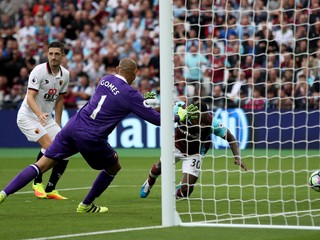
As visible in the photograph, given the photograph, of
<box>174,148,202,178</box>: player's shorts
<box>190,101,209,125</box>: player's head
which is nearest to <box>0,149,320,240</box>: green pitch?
<box>174,148,202,178</box>: player's shorts

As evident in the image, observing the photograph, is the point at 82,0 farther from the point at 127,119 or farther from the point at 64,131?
the point at 64,131

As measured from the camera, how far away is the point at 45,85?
495 inches

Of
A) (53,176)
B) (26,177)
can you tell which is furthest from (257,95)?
(26,177)

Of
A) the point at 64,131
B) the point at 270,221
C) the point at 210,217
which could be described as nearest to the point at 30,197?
the point at 64,131

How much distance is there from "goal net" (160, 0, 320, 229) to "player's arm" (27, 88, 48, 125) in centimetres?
194

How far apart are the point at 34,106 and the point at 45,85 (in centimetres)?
49

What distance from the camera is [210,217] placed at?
397 inches

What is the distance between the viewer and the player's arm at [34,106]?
12.0 metres

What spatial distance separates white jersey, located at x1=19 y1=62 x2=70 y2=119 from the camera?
40.7 ft

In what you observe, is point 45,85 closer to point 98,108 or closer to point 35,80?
point 35,80

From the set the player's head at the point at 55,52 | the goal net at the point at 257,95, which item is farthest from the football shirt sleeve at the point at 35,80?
the goal net at the point at 257,95

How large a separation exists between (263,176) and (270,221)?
632 centimetres

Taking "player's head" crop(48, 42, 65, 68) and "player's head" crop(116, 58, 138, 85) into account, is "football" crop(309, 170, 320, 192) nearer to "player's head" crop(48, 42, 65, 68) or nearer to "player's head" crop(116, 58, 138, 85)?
"player's head" crop(116, 58, 138, 85)

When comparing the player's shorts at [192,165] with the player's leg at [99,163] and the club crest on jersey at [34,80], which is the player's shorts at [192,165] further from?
the club crest on jersey at [34,80]
